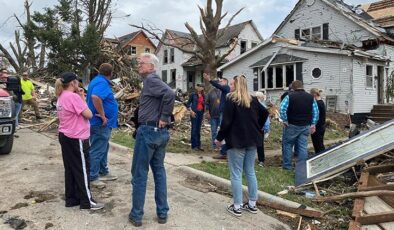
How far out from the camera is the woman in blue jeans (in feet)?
16.3

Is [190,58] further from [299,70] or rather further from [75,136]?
[75,136]

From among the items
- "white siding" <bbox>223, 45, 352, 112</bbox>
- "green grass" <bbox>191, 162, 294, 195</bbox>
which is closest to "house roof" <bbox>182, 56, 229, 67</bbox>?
"white siding" <bbox>223, 45, 352, 112</bbox>

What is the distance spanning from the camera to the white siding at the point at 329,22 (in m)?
24.5

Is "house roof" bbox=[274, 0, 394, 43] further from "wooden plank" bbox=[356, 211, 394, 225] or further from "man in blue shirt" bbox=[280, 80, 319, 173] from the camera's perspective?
"wooden plank" bbox=[356, 211, 394, 225]

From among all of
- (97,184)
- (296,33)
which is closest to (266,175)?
(97,184)

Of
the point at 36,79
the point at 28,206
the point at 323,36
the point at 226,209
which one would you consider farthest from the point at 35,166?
the point at 323,36

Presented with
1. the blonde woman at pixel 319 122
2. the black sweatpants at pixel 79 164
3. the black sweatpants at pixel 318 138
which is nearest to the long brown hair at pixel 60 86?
the black sweatpants at pixel 79 164

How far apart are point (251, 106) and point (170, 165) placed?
10.6 ft

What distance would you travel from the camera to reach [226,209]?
531 cm

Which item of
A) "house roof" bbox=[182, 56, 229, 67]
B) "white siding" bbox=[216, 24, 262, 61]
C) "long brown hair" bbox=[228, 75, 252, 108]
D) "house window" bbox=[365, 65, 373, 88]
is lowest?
"long brown hair" bbox=[228, 75, 252, 108]

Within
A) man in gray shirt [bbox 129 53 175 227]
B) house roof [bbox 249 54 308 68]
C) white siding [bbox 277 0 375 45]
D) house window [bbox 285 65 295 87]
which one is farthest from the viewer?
white siding [bbox 277 0 375 45]

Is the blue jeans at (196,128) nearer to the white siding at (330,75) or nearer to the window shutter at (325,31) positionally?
the white siding at (330,75)

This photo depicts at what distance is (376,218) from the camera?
15.7 feet

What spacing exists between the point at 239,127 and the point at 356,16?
941 inches
